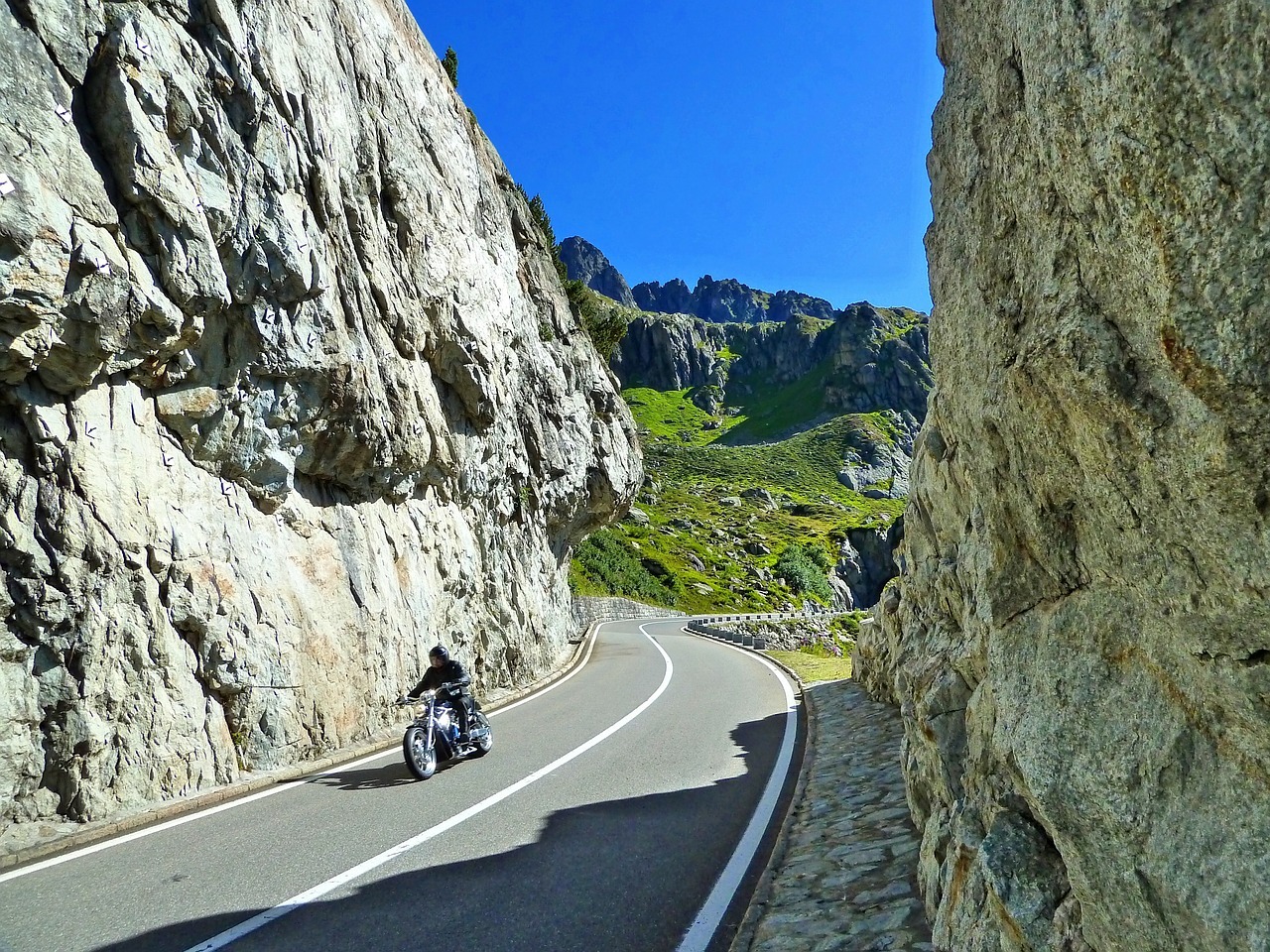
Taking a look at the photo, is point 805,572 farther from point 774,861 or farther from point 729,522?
point 774,861

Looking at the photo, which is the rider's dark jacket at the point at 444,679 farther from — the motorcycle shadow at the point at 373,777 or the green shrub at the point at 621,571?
the green shrub at the point at 621,571

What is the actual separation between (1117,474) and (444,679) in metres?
10.0

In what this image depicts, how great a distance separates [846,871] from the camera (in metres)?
6.25

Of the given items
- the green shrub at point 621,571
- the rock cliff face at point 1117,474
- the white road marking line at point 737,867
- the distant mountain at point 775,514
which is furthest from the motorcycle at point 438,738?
the green shrub at point 621,571

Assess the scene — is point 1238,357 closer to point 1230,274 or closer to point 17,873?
point 1230,274

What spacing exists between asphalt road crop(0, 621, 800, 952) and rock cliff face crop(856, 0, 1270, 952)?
106 inches

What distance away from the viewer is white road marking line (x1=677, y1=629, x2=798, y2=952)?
531 centimetres

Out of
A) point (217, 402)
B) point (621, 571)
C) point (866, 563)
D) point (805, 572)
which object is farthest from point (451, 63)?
point (866, 563)

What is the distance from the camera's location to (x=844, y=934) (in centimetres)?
510

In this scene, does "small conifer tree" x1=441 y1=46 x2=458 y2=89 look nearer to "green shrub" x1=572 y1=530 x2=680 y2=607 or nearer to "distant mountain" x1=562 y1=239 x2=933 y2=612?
"distant mountain" x1=562 y1=239 x2=933 y2=612

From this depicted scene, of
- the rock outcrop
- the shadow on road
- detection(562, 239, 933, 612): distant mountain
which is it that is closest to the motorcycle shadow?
the shadow on road

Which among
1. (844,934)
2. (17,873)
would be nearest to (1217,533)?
(844,934)

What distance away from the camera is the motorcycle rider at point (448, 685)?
1114cm

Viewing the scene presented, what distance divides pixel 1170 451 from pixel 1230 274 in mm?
676
